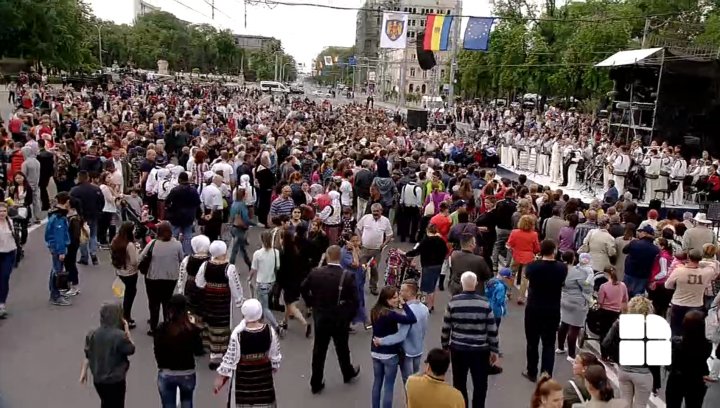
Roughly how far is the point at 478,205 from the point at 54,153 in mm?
8556

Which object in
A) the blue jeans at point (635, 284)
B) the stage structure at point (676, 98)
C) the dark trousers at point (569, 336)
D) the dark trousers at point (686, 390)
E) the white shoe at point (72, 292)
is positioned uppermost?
the stage structure at point (676, 98)

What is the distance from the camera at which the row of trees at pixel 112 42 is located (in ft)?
178

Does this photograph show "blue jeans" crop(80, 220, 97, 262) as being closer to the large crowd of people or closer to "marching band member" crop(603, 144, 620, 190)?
the large crowd of people

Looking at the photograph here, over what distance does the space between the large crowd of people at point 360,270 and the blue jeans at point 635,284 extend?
1.1 inches

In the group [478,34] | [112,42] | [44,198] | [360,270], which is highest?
[112,42]

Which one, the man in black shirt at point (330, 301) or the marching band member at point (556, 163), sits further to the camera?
the marching band member at point (556, 163)

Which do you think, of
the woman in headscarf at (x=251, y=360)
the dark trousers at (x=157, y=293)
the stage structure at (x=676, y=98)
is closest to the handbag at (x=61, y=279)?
the dark trousers at (x=157, y=293)

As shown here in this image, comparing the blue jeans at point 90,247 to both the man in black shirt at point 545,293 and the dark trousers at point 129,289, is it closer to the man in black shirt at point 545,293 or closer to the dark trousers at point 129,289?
the dark trousers at point 129,289

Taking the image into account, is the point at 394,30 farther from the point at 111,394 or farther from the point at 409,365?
the point at 111,394

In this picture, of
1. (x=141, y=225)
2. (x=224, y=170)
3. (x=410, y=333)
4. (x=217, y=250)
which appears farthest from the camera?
(x=224, y=170)

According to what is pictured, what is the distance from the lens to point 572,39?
4581 centimetres

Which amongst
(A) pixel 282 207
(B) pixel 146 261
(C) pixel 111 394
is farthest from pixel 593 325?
(C) pixel 111 394

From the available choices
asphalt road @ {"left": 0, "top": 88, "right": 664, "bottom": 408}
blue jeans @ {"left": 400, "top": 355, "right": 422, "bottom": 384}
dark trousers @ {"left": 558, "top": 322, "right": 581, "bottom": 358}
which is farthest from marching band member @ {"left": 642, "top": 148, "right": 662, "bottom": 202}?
blue jeans @ {"left": 400, "top": 355, "right": 422, "bottom": 384}

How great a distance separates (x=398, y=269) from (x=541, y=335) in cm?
289
